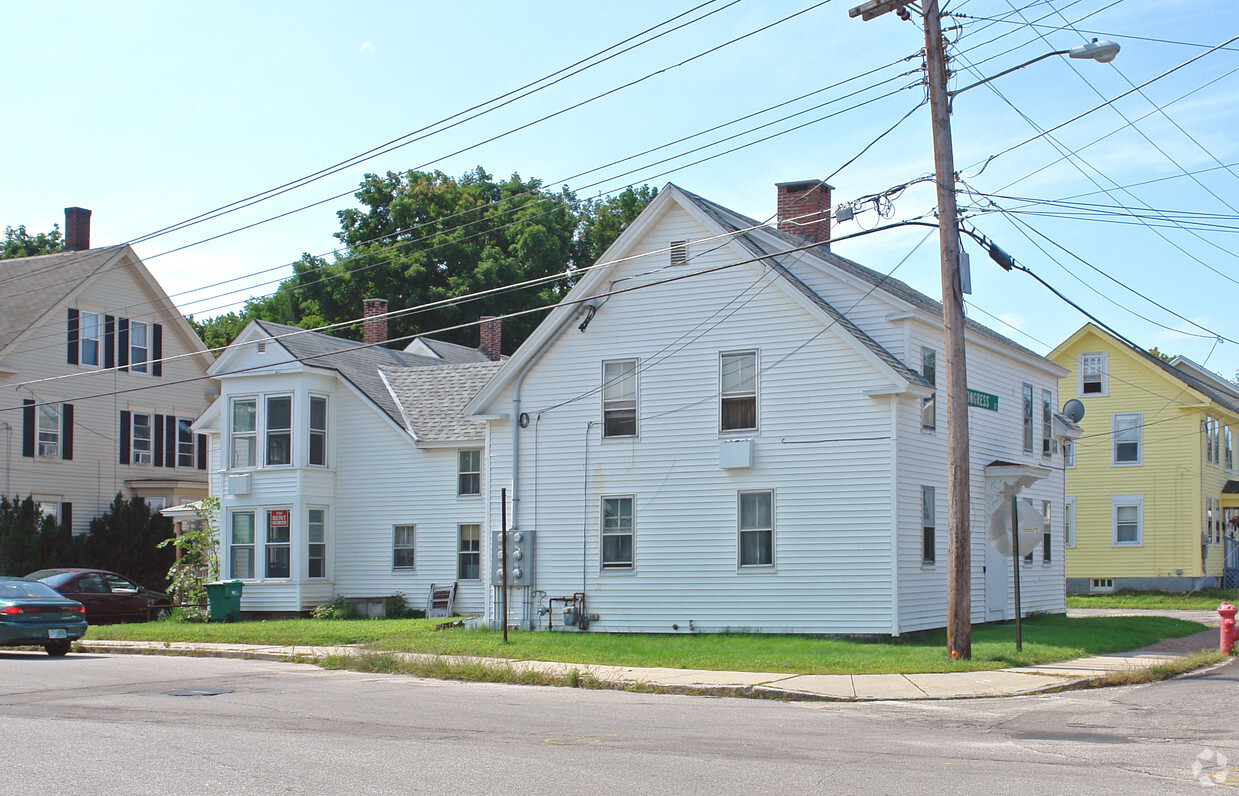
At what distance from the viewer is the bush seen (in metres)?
30.0

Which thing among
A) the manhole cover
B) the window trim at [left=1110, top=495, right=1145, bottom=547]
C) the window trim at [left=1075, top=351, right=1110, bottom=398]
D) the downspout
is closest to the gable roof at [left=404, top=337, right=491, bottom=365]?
the window trim at [left=1075, top=351, right=1110, bottom=398]

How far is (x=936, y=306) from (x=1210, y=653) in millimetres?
10880

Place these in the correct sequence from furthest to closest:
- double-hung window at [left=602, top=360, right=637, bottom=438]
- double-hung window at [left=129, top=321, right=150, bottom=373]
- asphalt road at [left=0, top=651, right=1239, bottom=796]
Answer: double-hung window at [left=129, top=321, right=150, bottom=373] < double-hung window at [left=602, top=360, right=637, bottom=438] < asphalt road at [left=0, top=651, right=1239, bottom=796]

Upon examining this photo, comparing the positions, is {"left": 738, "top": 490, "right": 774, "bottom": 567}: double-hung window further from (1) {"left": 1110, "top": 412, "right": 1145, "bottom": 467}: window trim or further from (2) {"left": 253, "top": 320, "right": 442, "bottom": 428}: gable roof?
(1) {"left": 1110, "top": 412, "right": 1145, "bottom": 467}: window trim

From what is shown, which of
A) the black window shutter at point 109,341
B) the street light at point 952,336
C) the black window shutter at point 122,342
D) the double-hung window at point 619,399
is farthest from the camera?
the black window shutter at point 122,342

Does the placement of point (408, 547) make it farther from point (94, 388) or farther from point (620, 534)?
point (94, 388)

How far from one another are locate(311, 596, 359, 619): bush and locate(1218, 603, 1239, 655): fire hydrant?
1994 centimetres

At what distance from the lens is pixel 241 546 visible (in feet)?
103

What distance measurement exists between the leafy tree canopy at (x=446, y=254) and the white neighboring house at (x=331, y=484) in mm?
21281

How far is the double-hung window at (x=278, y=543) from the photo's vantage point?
30828 millimetres

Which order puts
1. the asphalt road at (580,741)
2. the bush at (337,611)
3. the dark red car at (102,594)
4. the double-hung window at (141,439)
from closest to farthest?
the asphalt road at (580,741), the dark red car at (102,594), the bush at (337,611), the double-hung window at (141,439)

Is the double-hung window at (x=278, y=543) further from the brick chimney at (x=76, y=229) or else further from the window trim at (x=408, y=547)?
the brick chimney at (x=76, y=229)

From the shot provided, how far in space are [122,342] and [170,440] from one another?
385 cm

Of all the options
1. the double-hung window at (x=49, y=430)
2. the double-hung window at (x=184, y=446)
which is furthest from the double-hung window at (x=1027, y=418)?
the double-hung window at (x=49, y=430)
